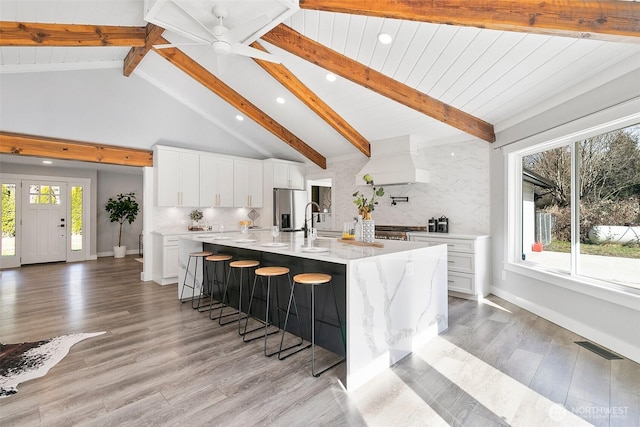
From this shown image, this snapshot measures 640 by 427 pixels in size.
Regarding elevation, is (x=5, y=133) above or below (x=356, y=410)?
above

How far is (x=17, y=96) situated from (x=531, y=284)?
736 cm

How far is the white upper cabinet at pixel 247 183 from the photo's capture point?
668 cm

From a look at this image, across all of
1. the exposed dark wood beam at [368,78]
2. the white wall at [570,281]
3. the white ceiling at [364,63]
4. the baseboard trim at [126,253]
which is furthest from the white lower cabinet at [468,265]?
the baseboard trim at [126,253]

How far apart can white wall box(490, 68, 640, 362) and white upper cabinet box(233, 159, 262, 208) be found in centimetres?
Answer: 474

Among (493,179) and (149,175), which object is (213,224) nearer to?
(149,175)

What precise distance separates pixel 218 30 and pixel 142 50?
6.86 ft

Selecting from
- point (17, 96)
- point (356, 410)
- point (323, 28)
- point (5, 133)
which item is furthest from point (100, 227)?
point (356, 410)

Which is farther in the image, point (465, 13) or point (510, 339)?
point (510, 339)

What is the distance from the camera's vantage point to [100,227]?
8664 mm

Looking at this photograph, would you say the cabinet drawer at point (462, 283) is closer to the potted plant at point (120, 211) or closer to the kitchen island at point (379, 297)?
the kitchen island at point (379, 297)

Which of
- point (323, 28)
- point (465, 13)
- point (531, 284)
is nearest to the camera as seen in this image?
point (465, 13)

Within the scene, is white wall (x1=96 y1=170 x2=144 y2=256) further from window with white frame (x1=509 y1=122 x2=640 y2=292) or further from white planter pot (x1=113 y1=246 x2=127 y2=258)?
window with white frame (x1=509 y1=122 x2=640 y2=292)

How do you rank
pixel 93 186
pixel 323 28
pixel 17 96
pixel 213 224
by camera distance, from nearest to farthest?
pixel 323 28 → pixel 17 96 → pixel 213 224 → pixel 93 186

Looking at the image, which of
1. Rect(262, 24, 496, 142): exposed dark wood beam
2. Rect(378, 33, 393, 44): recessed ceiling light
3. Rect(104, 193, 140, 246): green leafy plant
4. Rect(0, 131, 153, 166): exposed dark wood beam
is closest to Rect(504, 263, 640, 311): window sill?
Rect(262, 24, 496, 142): exposed dark wood beam
